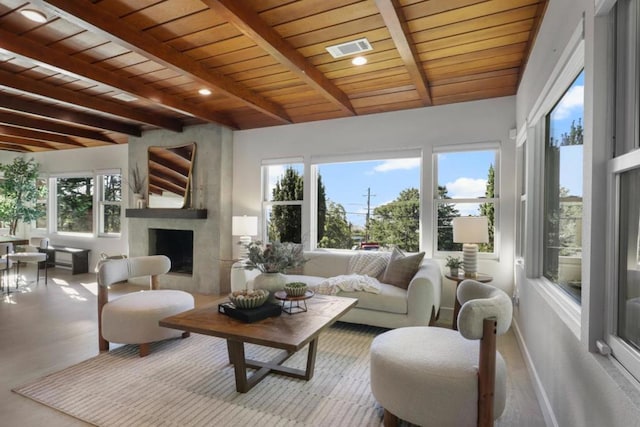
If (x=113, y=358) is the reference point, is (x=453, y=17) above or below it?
above

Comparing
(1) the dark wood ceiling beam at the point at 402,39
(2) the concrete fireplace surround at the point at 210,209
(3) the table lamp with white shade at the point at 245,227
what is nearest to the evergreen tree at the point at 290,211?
(3) the table lamp with white shade at the point at 245,227

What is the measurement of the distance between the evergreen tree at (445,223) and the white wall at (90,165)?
5435mm

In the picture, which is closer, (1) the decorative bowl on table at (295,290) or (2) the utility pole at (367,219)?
(1) the decorative bowl on table at (295,290)

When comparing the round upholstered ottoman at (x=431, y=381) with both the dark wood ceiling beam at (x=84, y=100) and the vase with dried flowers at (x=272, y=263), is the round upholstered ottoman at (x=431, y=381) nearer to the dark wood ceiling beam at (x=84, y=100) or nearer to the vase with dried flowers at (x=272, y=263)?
the vase with dried flowers at (x=272, y=263)

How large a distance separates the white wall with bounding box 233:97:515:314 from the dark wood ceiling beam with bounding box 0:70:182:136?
107 cm

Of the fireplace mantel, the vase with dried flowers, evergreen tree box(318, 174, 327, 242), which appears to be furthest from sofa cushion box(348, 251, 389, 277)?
the fireplace mantel

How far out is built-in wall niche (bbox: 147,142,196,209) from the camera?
522 cm

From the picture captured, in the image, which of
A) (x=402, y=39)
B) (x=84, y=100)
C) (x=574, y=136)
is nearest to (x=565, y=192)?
(x=574, y=136)

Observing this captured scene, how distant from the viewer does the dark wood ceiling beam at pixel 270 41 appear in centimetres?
214

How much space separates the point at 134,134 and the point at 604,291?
6.06m

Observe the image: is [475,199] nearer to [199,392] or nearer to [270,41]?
[270,41]

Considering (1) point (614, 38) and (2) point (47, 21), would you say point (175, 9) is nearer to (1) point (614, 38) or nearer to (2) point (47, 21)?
(2) point (47, 21)

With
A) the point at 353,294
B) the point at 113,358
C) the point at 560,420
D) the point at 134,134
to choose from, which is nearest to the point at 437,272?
the point at 353,294

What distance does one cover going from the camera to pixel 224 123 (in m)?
4.86
